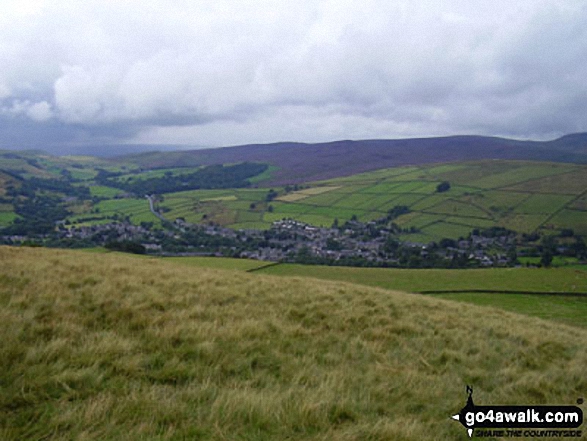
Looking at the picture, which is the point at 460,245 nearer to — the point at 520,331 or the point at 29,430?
the point at 520,331

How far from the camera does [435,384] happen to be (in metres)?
6.09

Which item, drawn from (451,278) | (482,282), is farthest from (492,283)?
(451,278)

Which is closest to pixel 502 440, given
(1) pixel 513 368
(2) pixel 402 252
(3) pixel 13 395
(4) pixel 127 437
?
(1) pixel 513 368

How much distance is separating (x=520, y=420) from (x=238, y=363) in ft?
13.2

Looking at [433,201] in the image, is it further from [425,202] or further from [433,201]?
[425,202]

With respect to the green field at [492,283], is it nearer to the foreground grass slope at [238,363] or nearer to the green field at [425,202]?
the foreground grass slope at [238,363]

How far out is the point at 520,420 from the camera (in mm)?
5090

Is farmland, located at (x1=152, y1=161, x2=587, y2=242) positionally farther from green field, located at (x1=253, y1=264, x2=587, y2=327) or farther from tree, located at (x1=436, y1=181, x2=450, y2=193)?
green field, located at (x1=253, y1=264, x2=587, y2=327)

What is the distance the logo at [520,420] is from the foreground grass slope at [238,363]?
25 centimetres

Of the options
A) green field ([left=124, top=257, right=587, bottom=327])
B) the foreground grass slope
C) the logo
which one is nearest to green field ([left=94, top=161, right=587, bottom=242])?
green field ([left=124, top=257, right=587, bottom=327])

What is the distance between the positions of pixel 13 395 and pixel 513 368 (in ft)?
26.3

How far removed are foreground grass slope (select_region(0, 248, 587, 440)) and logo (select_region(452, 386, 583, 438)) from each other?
246 mm

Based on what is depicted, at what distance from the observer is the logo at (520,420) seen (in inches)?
186

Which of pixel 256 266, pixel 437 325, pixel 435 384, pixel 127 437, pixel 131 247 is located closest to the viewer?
pixel 127 437
